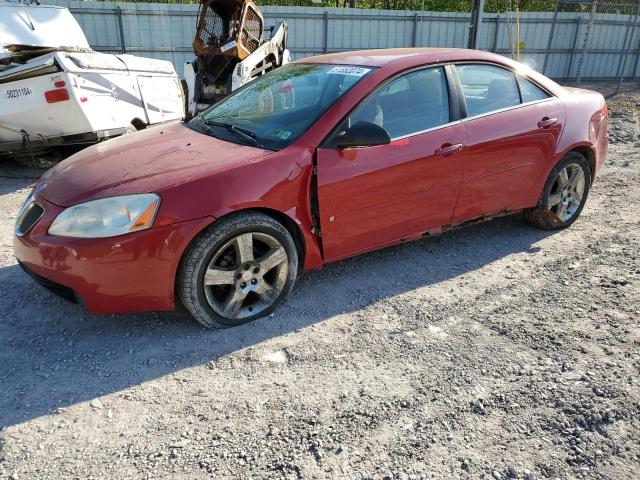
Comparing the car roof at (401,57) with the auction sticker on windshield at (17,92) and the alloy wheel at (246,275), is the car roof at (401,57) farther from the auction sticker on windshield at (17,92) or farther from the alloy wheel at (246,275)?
the auction sticker on windshield at (17,92)

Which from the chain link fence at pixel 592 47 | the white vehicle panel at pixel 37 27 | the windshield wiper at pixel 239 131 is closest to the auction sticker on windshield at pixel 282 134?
the windshield wiper at pixel 239 131

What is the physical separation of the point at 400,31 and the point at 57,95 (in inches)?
557

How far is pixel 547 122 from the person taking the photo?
4.31 meters

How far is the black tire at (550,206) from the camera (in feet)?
14.9

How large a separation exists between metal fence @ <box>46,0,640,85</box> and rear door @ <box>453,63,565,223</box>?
1226 centimetres

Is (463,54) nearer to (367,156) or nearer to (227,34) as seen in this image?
(367,156)

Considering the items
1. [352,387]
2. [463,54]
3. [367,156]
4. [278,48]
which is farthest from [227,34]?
[352,387]

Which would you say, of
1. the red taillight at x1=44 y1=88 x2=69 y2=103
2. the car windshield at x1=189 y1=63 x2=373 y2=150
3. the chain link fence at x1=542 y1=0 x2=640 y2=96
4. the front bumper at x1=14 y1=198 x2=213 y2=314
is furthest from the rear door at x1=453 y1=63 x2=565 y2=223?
the chain link fence at x1=542 y1=0 x2=640 y2=96

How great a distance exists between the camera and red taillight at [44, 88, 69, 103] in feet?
20.6

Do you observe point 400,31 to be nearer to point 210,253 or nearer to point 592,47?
point 592,47

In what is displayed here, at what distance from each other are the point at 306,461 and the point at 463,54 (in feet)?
10.5

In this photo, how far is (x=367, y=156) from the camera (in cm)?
339

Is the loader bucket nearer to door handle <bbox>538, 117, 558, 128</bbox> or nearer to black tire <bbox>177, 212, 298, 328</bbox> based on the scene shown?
door handle <bbox>538, 117, 558, 128</bbox>

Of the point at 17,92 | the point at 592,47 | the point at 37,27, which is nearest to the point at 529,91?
the point at 17,92
